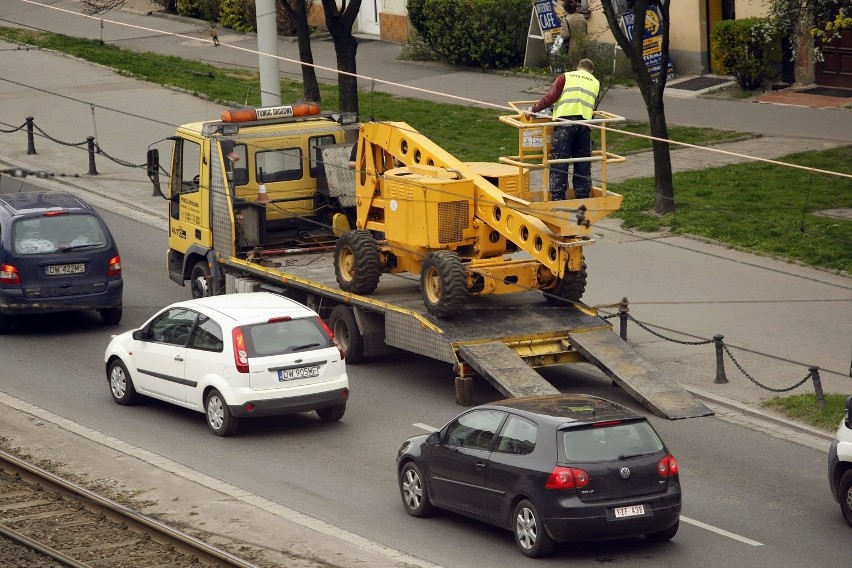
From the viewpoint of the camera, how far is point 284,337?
17.6m

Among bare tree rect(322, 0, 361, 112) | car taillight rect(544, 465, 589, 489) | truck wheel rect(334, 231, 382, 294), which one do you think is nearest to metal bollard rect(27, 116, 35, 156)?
bare tree rect(322, 0, 361, 112)

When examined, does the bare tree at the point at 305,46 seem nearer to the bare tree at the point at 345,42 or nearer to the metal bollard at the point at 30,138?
the bare tree at the point at 345,42

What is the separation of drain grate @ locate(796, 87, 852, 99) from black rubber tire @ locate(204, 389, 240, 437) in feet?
70.5

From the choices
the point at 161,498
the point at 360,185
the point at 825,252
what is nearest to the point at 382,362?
the point at 360,185

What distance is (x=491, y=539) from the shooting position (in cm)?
1437

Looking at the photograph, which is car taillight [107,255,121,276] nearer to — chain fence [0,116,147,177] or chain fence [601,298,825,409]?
chain fence [601,298,825,409]

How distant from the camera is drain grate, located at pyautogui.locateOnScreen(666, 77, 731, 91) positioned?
121 feet

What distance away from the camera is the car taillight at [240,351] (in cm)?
1727

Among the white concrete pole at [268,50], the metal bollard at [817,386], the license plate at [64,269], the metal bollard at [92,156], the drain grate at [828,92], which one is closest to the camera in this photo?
the metal bollard at [817,386]

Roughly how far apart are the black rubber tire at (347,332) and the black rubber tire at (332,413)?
2.25 m

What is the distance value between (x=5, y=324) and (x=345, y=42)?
11088 mm

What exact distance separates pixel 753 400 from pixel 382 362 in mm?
5119

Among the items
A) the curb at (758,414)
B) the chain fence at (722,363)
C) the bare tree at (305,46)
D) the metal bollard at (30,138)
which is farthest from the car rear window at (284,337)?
the metal bollard at (30,138)

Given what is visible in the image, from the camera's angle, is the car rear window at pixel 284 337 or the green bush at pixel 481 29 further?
the green bush at pixel 481 29
